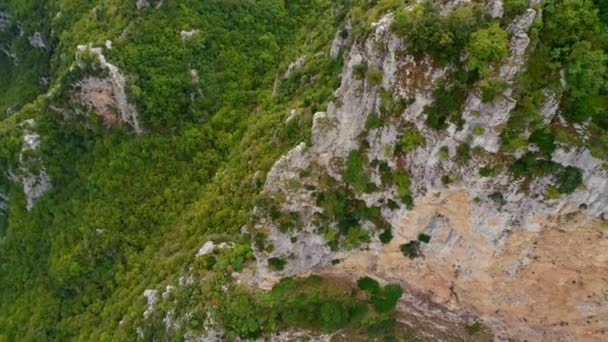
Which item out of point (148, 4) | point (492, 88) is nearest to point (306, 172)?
point (492, 88)

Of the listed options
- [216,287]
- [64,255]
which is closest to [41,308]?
[64,255]

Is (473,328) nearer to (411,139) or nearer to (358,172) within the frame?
(358,172)

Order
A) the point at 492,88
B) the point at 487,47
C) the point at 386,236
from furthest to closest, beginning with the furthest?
the point at 386,236, the point at 492,88, the point at 487,47

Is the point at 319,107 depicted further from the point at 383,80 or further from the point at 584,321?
the point at 584,321

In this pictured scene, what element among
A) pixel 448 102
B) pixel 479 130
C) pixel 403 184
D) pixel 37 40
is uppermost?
pixel 37 40

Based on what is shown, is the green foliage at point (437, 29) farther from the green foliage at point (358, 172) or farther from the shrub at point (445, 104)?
the green foliage at point (358, 172)

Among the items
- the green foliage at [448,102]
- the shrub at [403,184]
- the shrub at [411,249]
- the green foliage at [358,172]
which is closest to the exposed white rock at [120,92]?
the green foliage at [358,172]

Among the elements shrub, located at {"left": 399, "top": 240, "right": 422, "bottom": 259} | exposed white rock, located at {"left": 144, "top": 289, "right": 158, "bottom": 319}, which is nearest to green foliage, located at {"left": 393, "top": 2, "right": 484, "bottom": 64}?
shrub, located at {"left": 399, "top": 240, "right": 422, "bottom": 259}
